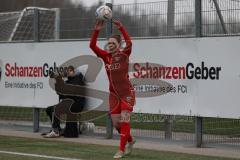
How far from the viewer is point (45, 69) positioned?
623 inches

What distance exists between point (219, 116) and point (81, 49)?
3955 mm

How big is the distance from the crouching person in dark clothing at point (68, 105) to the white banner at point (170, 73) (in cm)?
30

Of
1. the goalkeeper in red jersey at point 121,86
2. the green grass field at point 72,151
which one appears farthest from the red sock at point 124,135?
the green grass field at point 72,151

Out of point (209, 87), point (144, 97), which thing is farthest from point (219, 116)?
point (144, 97)

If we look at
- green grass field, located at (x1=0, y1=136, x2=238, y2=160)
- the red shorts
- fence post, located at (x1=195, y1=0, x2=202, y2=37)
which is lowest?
green grass field, located at (x1=0, y1=136, x2=238, y2=160)

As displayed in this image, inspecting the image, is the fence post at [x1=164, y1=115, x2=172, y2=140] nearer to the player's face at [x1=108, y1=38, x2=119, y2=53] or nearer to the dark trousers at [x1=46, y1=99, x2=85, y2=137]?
the dark trousers at [x1=46, y1=99, x2=85, y2=137]

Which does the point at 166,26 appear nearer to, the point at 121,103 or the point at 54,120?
the point at 121,103

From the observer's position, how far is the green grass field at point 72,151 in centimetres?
1136

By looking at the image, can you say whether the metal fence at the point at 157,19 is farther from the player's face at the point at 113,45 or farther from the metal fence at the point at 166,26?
the player's face at the point at 113,45

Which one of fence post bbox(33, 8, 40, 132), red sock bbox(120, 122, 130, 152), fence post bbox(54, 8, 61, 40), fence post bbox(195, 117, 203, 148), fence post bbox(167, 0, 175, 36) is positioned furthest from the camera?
fence post bbox(33, 8, 40, 132)

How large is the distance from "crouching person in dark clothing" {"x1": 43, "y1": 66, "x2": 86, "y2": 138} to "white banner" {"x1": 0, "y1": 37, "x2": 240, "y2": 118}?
12.0 inches

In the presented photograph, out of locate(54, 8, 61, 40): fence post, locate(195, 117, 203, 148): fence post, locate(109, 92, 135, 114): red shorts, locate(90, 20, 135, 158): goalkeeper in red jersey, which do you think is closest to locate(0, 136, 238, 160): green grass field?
locate(90, 20, 135, 158): goalkeeper in red jersey

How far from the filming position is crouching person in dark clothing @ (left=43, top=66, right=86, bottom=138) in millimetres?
14875

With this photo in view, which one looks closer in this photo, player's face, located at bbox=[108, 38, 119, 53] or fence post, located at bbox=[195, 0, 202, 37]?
player's face, located at bbox=[108, 38, 119, 53]
